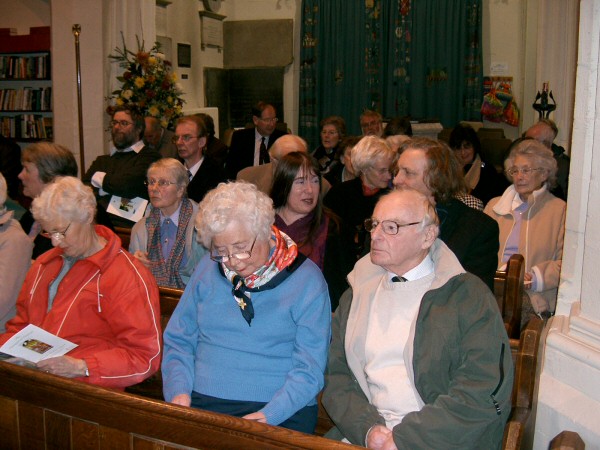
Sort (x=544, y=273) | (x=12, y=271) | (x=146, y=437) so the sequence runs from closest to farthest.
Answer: (x=146, y=437), (x=12, y=271), (x=544, y=273)

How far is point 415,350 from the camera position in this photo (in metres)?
2.13

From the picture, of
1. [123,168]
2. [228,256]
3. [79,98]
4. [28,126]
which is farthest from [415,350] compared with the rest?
[28,126]

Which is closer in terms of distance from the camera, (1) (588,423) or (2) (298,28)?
(1) (588,423)

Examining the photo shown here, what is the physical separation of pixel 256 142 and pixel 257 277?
4173mm

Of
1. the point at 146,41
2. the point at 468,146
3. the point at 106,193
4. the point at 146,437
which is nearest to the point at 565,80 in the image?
the point at 468,146

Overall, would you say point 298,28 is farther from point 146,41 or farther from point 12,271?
point 12,271

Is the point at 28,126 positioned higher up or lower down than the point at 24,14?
lower down

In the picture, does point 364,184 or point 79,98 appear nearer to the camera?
point 364,184

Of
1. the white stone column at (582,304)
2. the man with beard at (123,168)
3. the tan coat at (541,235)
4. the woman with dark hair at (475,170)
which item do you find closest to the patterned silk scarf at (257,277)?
the white stone column at (582,304)

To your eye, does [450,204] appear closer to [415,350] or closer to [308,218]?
[308,218]

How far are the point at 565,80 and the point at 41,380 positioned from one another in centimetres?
670

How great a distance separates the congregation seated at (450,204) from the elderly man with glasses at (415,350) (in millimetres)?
592

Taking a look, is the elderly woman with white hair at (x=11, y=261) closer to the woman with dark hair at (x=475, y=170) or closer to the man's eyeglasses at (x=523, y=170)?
the man's eyeglasses at (x=523, y=170)

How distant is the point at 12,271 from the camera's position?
10.2 ft
